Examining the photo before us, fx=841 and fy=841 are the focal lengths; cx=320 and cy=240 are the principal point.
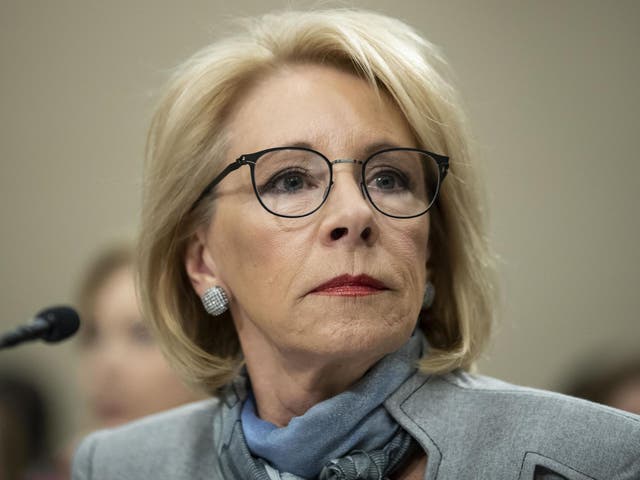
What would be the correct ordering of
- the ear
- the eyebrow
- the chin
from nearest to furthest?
the chin → the eyebrow → the ear

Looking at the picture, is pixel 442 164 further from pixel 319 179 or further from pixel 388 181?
pixel 319 179

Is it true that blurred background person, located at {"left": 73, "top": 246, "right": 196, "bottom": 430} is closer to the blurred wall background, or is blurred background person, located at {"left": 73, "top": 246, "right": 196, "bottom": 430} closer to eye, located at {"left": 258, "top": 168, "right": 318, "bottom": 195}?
the blurred wall background

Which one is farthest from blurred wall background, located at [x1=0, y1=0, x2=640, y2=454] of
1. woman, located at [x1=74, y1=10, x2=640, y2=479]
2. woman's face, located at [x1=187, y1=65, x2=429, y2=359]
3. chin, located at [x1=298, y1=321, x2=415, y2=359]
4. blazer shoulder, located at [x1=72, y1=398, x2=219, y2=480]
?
chin, located at [x1=298, y1=321, x2=415, y2=359]

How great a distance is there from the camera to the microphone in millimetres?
1553

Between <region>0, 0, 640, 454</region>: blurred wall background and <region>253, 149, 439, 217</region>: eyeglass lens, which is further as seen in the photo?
<region>0, 0, 640, 454</region>: blurred wall background

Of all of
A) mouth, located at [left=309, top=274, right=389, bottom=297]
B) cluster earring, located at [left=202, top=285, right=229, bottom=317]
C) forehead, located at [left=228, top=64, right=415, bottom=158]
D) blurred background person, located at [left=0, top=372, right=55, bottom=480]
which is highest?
forehead, located at [left=228, top=64, right=415, bottom=158]

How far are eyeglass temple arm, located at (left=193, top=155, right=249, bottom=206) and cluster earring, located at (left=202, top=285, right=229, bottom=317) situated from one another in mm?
223

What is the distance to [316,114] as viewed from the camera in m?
1.84

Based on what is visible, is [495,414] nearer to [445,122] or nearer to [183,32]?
[445,122]

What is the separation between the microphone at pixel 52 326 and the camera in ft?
5.10

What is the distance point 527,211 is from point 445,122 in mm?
2105

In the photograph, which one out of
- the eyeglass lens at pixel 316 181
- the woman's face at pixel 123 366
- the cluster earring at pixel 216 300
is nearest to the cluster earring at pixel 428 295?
the eyeglass lens at pixel 316 181

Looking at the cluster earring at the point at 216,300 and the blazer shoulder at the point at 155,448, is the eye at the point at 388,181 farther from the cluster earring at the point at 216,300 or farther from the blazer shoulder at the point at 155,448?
the blazer shoulder at the point at 155,448

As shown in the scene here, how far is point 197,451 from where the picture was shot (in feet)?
7.06
